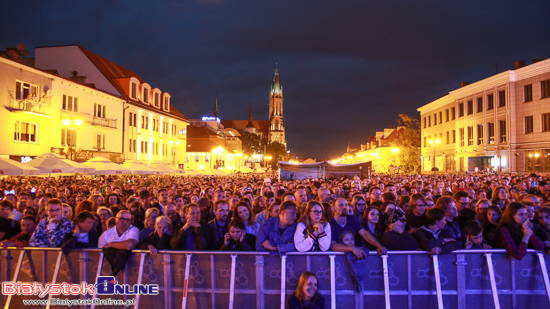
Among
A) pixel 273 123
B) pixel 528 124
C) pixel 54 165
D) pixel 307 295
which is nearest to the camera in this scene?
pixel 307 295

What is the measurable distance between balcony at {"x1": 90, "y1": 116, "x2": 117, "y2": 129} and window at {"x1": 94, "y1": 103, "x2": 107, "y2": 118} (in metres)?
0.59

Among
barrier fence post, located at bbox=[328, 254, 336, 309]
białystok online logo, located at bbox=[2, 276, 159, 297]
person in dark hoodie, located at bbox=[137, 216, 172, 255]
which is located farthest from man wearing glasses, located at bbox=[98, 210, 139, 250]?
barrier fence post, located at bbox=[328, 254, 336, 309]

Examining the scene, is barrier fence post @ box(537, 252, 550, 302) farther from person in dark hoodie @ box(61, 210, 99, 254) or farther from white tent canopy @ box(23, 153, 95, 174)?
white tent canopy @ box(23, 153, 95, 174)

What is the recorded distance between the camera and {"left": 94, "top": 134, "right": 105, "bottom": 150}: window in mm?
32250

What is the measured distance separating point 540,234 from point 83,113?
30.9 m

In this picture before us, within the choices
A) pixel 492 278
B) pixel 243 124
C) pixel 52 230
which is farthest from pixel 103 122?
pixel 243 124

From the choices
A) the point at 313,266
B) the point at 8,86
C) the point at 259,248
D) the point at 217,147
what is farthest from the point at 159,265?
the point at 217,147

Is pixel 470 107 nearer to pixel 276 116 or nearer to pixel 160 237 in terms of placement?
pixel 160 237

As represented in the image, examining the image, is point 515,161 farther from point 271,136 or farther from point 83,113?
point 271,136

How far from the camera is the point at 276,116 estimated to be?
19125 centimetres

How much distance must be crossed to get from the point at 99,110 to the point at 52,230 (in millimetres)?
29791

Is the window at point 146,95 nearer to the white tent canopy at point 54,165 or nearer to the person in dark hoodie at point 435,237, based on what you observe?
the white tent canopy at point 54,165

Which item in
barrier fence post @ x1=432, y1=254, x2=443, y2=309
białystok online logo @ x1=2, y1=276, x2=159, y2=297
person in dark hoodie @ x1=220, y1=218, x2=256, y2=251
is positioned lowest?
białystok online logo @ x1=2, y1=276, x2=159, y2=297

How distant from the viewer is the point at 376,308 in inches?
195
